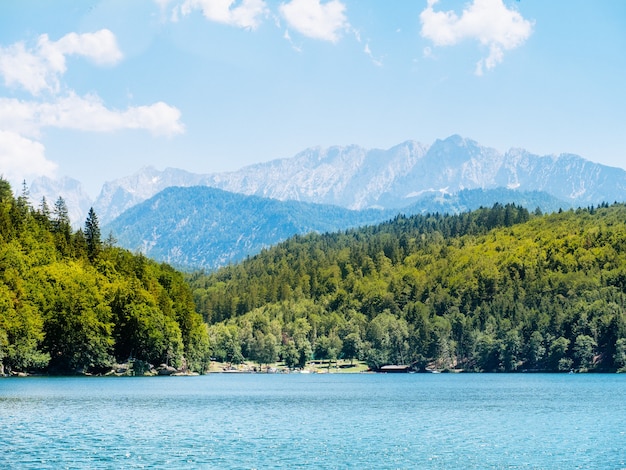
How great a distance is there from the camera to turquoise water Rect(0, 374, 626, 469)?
2124 inches

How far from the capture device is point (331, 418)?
83.1m

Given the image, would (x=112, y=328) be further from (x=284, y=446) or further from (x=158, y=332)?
(x=284, y=446)

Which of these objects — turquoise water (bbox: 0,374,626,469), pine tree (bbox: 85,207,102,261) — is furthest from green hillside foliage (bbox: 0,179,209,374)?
turquoise water (bbox: 0,374,626,469)

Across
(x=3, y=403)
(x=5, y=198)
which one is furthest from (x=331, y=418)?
(x=5, y=198)

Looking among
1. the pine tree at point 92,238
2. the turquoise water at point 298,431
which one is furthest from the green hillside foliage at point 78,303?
the turquoise water at point 298,431

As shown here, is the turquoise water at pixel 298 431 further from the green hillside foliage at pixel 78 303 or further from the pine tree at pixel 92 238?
the pine tree at pixel 92 238

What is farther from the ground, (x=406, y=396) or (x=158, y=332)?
(x=158, y=332)

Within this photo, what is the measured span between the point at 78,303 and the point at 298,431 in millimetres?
89671

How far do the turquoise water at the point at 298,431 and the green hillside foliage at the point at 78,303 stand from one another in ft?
80.1

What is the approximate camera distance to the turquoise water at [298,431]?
53938 millimetres

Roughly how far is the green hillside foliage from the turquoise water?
2441 centimetres

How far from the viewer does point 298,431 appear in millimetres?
70188

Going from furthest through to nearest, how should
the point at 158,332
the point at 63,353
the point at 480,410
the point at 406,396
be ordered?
the point at 158,332 < the point at 63,353 < the point at 406,396 < the point at 480,410

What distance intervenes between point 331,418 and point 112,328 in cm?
8605
